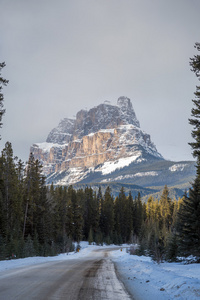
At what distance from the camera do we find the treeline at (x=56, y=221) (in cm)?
2227

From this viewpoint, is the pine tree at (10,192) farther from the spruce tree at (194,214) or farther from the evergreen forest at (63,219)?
the spruce tree at (194,214)

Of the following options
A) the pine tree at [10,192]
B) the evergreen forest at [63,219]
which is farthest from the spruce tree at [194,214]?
the pine tree at [10,192]

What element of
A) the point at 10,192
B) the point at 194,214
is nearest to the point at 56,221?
the point at 10,192

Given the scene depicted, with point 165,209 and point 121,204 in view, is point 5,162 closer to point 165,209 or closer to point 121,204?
point 121,204

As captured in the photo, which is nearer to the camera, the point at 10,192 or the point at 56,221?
the point at 10,192

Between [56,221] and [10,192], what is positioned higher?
[10,192]

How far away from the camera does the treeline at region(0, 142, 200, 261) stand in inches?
877

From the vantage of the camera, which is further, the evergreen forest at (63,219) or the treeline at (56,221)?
the treeline at (56,221)

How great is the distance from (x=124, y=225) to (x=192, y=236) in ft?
248

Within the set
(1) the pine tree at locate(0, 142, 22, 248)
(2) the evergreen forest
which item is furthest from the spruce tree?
(1) the pine tree at locate(0, 142, 22, 248)

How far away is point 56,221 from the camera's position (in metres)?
51.2

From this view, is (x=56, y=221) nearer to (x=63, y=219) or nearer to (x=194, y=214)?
(x=63, y=219)

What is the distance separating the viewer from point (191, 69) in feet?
60.3

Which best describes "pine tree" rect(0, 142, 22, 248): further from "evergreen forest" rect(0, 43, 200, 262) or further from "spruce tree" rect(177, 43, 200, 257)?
"spruce tree" rect(177, 43, 200, 257)
